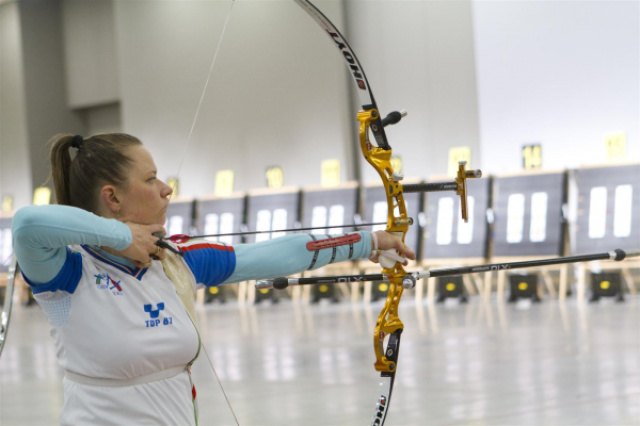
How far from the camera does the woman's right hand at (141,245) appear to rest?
53.7 inches

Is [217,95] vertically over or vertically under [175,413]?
over

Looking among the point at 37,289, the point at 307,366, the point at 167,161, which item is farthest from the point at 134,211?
the point at 167,161

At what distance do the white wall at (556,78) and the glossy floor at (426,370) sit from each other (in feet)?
5.40

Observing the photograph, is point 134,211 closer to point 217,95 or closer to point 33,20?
point 217,95

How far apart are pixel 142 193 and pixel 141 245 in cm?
16

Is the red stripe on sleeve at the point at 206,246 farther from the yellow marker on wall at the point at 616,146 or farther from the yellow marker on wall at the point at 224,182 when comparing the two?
the yellow marker on wall at the point at 224,182

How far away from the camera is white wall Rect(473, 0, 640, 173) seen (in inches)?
292

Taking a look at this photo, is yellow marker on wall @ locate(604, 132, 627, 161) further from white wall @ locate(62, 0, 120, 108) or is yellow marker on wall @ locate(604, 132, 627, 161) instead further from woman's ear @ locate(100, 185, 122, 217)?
white wall @ locate(62, 0, 120, 108)

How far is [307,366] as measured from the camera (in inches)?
183

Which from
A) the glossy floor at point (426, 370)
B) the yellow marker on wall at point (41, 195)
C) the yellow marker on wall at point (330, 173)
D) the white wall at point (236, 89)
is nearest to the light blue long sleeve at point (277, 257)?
the glossy floor at point (426, 370)

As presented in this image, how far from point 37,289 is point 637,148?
6780 millimetres

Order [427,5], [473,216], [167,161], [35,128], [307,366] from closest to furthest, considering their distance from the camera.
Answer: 1. [307,366]
2. [473,216]
3. [427,5]
4. [167,161]
5. [35,128]

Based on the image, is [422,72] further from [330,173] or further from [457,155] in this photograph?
[330,173]

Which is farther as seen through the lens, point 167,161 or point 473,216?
point 167,161
